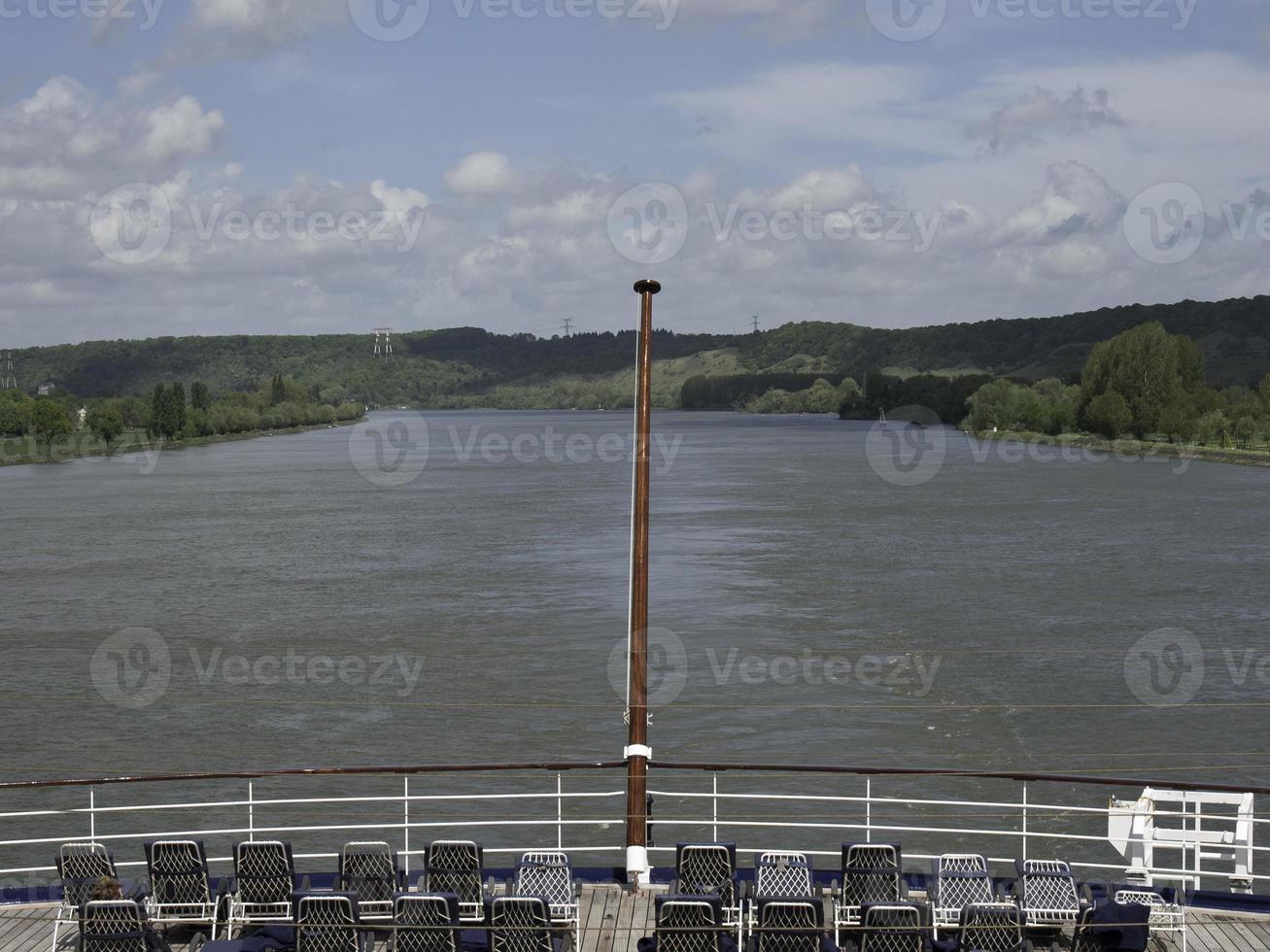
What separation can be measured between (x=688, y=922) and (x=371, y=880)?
2.86 metres

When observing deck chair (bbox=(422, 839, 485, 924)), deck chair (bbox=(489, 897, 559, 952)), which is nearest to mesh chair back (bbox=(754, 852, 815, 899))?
deck chair (bbox=(489, 897, 559, 952))

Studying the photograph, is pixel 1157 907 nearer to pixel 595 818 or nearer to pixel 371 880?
pixel 371 880

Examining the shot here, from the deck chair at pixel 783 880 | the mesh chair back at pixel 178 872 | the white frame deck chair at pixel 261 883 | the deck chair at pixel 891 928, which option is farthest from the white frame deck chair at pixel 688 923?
the mesh chair back at pixel 178 872

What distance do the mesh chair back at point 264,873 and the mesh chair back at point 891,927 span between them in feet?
14.3

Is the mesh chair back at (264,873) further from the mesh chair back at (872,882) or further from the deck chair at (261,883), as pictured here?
the mesh chair back at (872,882)

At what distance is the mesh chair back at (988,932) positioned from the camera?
962 centimetres

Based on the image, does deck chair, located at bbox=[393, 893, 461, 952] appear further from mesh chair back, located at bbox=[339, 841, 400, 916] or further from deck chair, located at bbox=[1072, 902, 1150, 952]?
deck chair, located at bbox=[1072, 902, 1150, 952]

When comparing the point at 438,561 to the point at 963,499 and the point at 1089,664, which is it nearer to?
the point at 1089,664

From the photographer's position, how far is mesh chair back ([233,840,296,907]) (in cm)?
1056

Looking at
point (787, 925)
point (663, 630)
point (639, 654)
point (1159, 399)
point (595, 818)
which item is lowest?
point (595, 818)

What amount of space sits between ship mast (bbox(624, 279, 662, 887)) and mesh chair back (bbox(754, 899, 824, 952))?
7.66 feet

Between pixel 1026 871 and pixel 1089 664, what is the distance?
26.2 m

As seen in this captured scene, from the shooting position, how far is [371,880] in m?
10.7

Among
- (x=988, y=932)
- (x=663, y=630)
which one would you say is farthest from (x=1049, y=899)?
(x=663, y=630)
